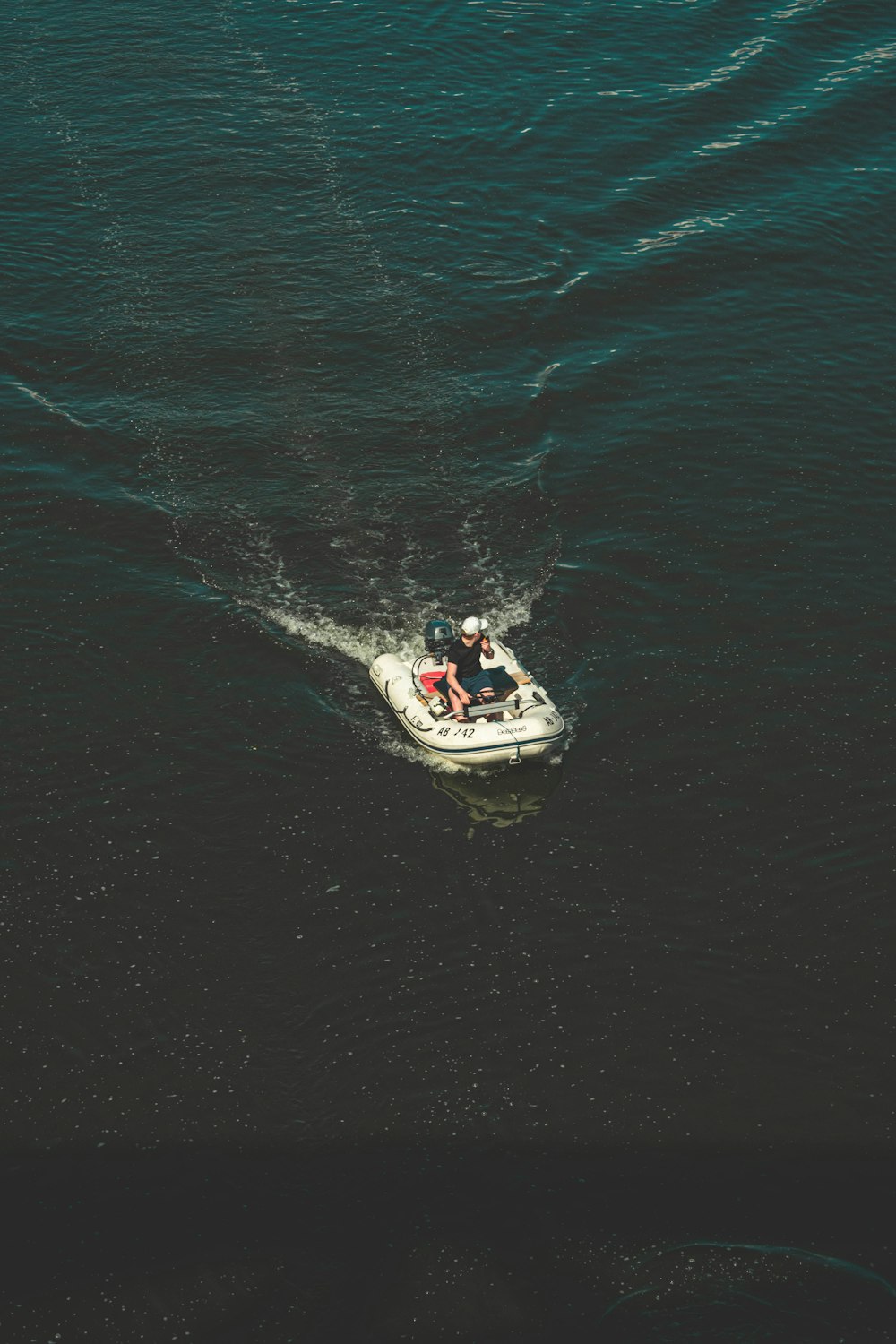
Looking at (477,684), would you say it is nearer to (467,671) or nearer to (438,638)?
(467,671)

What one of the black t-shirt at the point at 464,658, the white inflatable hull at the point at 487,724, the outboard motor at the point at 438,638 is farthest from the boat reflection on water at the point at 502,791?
the outboard motor at the point at 438,638

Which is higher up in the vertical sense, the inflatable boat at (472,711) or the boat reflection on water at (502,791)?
the inflatable boat at (472,711)

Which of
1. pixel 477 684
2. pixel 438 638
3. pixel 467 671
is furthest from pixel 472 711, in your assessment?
pixel 438 638

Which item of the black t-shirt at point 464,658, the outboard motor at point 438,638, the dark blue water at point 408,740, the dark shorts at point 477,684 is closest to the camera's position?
the dark blue water at point 408,740

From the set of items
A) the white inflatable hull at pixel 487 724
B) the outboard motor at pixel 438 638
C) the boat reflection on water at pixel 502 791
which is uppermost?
the outboard motor at pixel 438 638

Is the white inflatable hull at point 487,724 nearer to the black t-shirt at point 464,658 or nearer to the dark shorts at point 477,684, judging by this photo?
the dark shorts at point 477,684

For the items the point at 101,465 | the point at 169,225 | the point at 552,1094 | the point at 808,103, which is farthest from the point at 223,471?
the point at 808,103
